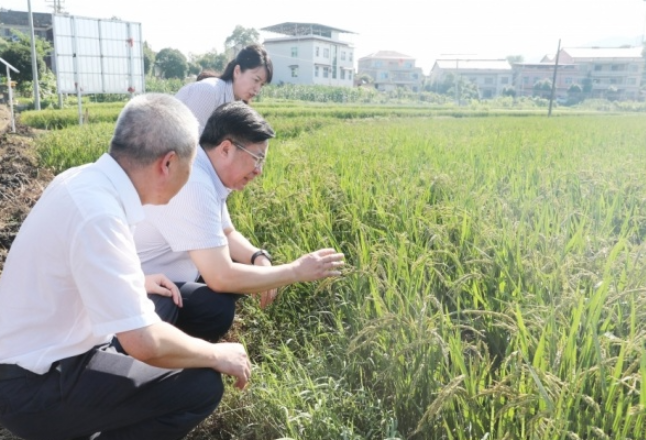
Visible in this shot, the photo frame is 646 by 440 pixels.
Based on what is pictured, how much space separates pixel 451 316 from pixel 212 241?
102cm

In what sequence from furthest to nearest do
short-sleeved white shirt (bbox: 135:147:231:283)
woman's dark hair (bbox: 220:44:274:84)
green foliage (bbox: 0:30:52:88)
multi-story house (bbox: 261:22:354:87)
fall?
multi-story house (bbox: 261:22:354:87), green foliage (bbox: 0:30:52:88), woman's dark hair (bbox: 220:44:274:84), short-sleeved white shirt (bbox: 135:147:231:283)

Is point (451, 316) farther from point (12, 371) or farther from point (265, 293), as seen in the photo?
point (12, 371)

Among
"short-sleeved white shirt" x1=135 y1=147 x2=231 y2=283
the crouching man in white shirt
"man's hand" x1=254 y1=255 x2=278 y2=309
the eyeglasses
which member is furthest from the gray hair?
"man's hand" x1=254 y1=255 x2=278 y2=309

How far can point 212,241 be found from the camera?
6.96 feet

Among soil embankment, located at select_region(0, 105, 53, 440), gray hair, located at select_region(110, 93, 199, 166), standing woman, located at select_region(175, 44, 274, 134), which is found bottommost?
soil embankment, located at select_region(0, 105, 53, 440)

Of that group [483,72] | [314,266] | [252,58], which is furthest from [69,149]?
[483,72]

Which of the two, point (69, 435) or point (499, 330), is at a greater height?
point (499, 330)

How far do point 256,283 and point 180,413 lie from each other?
588 millimetres

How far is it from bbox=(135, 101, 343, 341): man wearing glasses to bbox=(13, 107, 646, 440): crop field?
0.24m

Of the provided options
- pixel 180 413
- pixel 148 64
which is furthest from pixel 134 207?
pixel 148 64

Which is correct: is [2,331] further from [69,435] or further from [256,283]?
[256,283]

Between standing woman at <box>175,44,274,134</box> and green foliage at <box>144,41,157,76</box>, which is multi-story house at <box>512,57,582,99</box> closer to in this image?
green foliage at <box>144,41,157,76</box>

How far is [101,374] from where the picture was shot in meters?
1.65

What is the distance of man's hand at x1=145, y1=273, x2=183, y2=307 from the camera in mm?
2201
